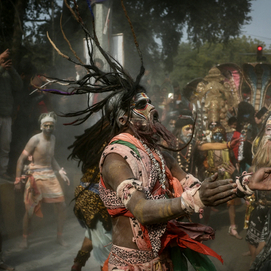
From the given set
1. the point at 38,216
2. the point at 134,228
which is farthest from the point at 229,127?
the point at 134,228

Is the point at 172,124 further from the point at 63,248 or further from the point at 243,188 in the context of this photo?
the point at 243,188

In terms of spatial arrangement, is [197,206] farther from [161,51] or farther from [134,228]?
[161,51]

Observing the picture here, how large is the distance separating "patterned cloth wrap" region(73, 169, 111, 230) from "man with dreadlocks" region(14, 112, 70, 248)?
215 cm

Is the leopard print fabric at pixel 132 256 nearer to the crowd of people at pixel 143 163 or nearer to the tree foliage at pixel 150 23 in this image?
the crowd of people at pixel 143 163

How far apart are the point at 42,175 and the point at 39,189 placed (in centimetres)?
24

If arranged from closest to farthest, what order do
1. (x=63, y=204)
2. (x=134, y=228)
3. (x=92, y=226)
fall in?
1. (x=134, y=228)
2. (x=92, y=226)
3. (x=63, y=204)

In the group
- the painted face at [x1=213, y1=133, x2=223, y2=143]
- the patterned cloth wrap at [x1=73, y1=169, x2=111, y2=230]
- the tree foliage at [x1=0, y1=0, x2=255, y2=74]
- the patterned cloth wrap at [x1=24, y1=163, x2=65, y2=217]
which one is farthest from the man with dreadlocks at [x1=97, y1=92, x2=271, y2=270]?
the tree foliage at [x1=0, y1=0, x2=255, y2=74]

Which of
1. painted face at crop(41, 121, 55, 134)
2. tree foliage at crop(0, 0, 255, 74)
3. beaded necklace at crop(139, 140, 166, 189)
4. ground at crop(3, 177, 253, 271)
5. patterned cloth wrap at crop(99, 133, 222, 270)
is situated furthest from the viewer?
tree foliage at crop(0, 0, 255, 74)

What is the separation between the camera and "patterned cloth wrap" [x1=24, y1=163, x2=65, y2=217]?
5.77 metres

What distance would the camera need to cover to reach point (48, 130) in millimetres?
5887

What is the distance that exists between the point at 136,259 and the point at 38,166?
4.08 m

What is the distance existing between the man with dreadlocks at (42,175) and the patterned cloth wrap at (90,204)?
2.15 meters

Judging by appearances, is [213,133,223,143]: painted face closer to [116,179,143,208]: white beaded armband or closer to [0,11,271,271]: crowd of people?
[0,11,271,271]: crowd of people

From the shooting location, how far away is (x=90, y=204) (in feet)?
12.3
